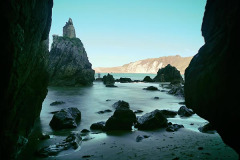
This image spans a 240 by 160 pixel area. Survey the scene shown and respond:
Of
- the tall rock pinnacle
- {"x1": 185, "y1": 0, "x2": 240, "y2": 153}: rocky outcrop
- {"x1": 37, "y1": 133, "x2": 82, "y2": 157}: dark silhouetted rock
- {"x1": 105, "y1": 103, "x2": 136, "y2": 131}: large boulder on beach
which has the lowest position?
{"x1": 37, "y1": 133, "x2": 82, "y2": 157}: dark silhouetted rock

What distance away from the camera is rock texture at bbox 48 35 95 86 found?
Answer: 6844cm

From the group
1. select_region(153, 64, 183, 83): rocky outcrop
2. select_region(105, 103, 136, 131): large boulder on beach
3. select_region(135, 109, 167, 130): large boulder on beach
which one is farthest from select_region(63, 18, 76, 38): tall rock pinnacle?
select_region(135, 109, 167, 130): large boulder on beach

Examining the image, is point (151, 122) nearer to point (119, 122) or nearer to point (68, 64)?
point (119, 122)

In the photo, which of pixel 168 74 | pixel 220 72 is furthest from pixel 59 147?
pixel 168 74

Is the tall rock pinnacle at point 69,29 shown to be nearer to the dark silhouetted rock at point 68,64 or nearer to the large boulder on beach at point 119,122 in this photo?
the dark silhouetted rock at point 68,64

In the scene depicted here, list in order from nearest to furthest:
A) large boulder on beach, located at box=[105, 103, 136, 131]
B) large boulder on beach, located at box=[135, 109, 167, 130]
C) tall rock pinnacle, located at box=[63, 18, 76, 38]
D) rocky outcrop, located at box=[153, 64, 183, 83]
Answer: large boulder on beach, located at box=[105, 103, 136, 131] → large boulder on beach, located at box=[135, 109, 167, 130] → rocky outcrop, located at box=[153, 64, 183, 83] → tall rock pinnacle, located at box=[63, 18, 76, 38]

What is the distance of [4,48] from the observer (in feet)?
16.5

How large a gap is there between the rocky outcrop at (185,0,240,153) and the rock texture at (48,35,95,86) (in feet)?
207

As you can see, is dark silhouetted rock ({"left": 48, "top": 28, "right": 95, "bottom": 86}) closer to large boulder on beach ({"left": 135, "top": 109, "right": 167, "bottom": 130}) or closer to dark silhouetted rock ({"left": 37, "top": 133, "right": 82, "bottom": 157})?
large boulder on beach ({"left": 135, "top": 109, "right": 167, "bottom": 130})

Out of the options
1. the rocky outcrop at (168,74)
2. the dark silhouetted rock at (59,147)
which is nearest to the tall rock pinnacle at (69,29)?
the rocky outcrop at (168,74)

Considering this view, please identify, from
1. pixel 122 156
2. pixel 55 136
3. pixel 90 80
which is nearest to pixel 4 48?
pixel 122 156

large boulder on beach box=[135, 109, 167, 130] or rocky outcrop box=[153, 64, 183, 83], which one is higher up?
rocky outcrop box=[153, 64, 183, 83]

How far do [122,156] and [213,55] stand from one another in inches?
222

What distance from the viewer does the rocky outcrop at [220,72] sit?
529 centimetres
